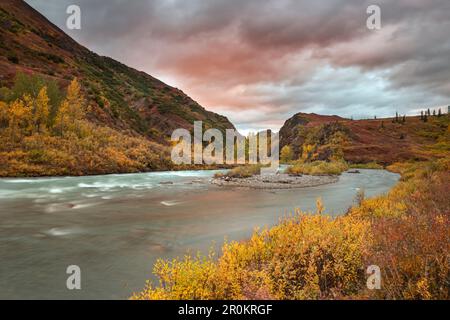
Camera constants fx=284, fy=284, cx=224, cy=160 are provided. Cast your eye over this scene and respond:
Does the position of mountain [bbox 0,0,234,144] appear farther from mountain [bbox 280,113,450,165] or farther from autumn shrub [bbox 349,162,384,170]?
mountain [bbox 280,113,450,165]

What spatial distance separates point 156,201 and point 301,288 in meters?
16.7

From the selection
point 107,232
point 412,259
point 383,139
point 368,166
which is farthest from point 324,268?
point 383,139

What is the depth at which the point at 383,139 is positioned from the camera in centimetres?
11888

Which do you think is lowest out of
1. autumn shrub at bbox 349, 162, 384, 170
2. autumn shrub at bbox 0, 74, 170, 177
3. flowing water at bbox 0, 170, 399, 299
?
flowing water at bbox 0, 170, 399, 299

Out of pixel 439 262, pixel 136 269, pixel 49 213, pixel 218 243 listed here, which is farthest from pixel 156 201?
pixel 439 262

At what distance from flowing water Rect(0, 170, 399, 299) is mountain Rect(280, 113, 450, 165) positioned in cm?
7912

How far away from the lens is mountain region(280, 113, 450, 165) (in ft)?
289

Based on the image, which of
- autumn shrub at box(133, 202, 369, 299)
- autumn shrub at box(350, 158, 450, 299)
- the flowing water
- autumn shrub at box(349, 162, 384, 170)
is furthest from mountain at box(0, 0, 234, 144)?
autumn shrub at box(350, 158, 450, 299)

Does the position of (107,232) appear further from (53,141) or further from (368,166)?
(368,166)

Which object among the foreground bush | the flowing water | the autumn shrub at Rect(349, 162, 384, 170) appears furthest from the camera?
the autumn shrub at Rect(349, 162, 384, 170)

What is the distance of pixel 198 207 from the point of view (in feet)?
60.5

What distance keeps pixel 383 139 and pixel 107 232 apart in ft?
423

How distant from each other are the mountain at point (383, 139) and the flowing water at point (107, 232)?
7912 centimetres

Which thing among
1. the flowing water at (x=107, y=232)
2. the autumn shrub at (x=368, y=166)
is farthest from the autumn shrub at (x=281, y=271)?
the autumn shrub at (x=368, y=166)
